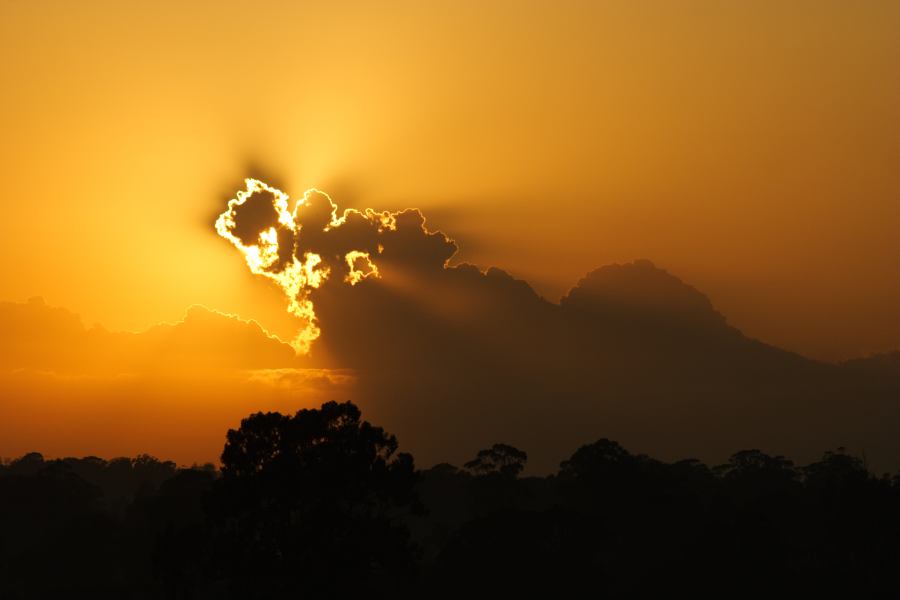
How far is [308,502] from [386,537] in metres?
5.78

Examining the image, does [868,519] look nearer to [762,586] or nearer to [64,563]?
[762,586]

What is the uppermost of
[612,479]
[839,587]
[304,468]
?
[612,479]

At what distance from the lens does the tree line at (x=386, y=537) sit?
8306cm

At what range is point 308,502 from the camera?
83.7 m

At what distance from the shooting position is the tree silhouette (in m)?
81.9

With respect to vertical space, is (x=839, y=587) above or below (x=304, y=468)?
below

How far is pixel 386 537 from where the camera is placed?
8338 centimetres

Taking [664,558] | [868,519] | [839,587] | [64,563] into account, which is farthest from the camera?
[64,563]

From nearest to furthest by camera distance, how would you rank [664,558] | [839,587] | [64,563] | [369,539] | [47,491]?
[369,539]
[839,587]
[664,558]
[64,563]
[47,491]

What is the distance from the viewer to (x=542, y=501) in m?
187

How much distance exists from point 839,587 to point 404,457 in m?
40.2

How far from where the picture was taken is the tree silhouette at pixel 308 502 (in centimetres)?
8194

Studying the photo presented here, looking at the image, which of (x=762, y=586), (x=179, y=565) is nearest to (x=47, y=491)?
(x=179, y=565)

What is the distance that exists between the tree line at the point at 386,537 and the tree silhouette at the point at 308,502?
0.32 ft
